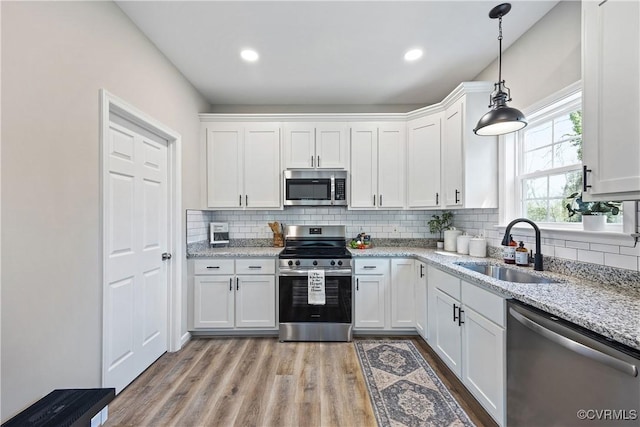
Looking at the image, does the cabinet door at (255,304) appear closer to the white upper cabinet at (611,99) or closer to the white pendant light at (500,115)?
the white pendant light at (500,115)

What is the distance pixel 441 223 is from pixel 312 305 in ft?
6.23

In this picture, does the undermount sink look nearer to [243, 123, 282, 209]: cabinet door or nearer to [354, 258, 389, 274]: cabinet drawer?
[354, 258, 389, 274]: cabinet drawer

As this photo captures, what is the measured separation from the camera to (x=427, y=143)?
3000 millimetres

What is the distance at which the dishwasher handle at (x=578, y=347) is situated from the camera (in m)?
0.91

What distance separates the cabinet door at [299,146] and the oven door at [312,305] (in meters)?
1.30

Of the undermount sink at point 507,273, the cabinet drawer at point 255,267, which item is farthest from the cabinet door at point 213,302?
the undermount sink at point 507,273

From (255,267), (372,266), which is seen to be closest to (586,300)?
(372,266)

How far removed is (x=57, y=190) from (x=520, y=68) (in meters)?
3.39

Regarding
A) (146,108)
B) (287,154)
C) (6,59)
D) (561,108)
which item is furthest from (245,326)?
(561,108)

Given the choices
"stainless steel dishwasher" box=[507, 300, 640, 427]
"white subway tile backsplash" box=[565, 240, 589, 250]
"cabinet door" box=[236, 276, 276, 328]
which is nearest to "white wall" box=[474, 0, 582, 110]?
"white subway tile backsplash" box=[565, 240, 589, 250]

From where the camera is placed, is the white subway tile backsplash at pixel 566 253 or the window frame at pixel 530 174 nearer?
the window frame at pixel 530 174

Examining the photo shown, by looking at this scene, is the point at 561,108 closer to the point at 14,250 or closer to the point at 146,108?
the point at 146,108

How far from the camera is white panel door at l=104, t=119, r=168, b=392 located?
6.07 ft

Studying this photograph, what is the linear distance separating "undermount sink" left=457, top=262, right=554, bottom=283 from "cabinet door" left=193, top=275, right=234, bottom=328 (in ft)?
7.79
